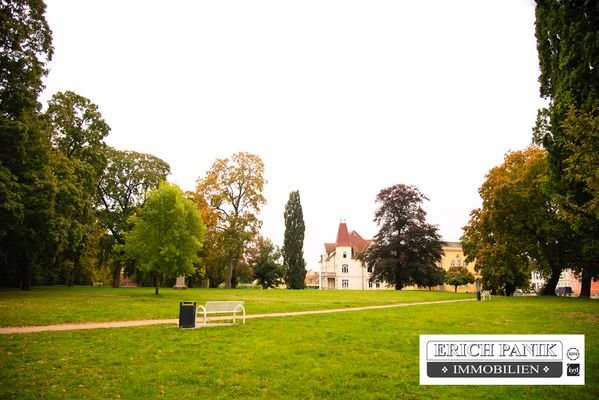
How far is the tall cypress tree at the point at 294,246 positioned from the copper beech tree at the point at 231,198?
16.7 metres

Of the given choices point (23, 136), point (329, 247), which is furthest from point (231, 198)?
point (329, 247)

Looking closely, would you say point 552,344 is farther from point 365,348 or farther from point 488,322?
point 488,322

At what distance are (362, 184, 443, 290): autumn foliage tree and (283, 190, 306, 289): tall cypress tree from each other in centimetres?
1076

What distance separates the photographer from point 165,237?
99.8ft

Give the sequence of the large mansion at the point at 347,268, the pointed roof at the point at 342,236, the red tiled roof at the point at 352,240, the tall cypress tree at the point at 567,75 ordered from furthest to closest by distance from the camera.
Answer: the red tiled roof at the point at 352,240, the pointed roof at the point at 342,236, the large mansion at the point at 347,268, the tall cypress tree at the point at 567,75

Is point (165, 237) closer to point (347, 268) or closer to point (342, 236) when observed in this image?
point (347, 268)

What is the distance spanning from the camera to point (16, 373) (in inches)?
301

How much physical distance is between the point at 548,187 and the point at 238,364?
22.0m

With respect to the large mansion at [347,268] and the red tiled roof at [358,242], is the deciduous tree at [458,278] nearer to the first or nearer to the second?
the large mansion at [347,268]

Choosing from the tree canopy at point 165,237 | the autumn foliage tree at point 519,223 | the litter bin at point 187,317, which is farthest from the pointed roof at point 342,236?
the litter bin at point 187,317

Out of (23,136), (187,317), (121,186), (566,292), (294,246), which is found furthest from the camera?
(566,292)

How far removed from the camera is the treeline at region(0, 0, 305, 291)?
24.4m

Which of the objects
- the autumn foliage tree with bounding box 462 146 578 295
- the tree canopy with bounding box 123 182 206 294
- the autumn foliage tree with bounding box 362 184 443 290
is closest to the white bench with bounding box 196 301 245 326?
the tree canopy with bounding box 123 182 206 294

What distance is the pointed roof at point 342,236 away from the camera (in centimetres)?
9444
